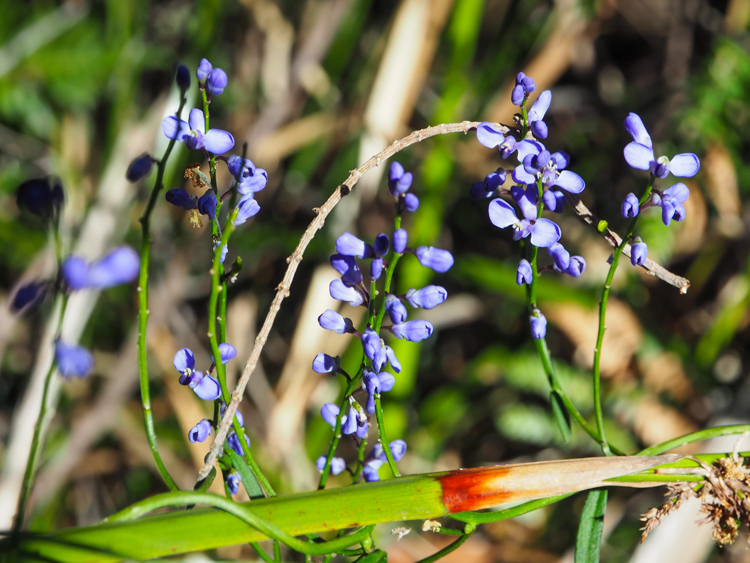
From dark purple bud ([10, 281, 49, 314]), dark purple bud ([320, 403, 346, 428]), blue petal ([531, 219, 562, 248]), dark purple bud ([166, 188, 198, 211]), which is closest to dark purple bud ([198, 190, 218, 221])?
dark purple bud ([166, 188, 198, 211])

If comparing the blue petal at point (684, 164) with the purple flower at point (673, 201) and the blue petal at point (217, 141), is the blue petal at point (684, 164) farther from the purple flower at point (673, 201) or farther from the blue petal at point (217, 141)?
the blue petal at point (217, 141)

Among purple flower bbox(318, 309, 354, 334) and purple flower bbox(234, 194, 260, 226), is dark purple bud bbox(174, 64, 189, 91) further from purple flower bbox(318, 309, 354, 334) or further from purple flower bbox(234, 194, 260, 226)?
purple flower bbox(318, 309, 354, 334)

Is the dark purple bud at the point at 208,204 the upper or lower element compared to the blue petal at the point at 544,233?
upper

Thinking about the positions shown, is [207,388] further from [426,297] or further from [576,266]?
[576,266]

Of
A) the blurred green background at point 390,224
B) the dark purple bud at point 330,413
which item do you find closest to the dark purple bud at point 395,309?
the dark purple bud at point 330,413

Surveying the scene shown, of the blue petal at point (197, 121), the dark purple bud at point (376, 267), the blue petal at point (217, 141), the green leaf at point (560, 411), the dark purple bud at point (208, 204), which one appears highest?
the blue petal at point (197, 121)

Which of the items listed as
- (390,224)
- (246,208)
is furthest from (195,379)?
(390,224)

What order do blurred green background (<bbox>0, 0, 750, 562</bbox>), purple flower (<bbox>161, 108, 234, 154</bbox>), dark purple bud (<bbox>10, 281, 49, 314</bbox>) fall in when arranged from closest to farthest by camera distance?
dark purple bud (<bbox>10, 281, 49, 314</bbox>) → purple flower (<bbox>161, 108, 234, 154</bbox>) → blurred green background (<bbox>0, 0, 750, 562</bbox>)

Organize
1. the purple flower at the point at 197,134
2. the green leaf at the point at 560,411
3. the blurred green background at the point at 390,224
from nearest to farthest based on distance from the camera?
1. the purple flower at the point at 197,134
2. the green leaf at the point at 560,411
3. the blurred green background at the point at 390,224
